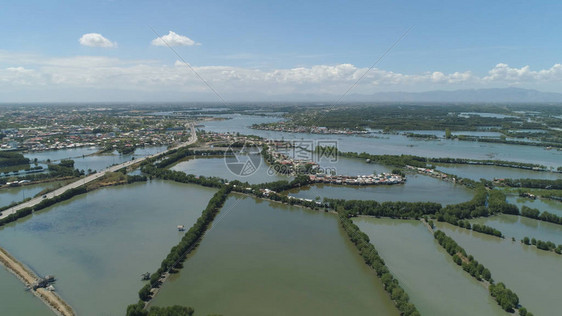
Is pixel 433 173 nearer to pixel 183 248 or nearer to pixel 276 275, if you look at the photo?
pixel 276 275

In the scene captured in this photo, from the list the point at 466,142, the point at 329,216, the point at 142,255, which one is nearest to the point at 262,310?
the point at 142,255

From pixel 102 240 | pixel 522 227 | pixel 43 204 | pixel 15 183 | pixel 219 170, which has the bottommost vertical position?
pixel 102 240

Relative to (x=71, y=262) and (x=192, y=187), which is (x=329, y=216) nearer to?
(x=192, y=187)

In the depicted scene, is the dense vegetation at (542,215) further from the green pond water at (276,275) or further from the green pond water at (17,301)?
the green pond water at (17,301)

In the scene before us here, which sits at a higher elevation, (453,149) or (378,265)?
(453,149)

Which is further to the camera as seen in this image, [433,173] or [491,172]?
[491,172]

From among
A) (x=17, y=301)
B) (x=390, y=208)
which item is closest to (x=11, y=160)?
(x=17, y=301)

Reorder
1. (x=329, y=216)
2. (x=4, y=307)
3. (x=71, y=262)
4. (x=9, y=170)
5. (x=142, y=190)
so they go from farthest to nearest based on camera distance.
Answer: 1. (x=9, y=170)
2. (x=142, y=190)
3. (x=329, y=216)
4. (x=71, y=262)
5. (x=4, y=307)
